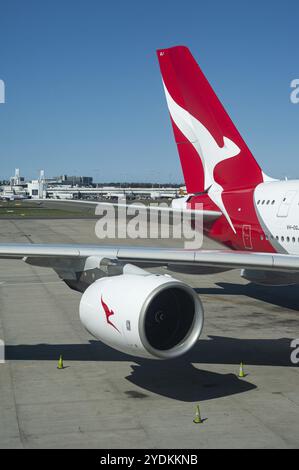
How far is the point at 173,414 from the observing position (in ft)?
33.2

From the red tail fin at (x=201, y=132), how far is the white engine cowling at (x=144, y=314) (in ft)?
36.1

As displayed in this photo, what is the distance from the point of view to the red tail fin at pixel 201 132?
21.2 meters

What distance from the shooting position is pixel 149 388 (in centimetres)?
1149

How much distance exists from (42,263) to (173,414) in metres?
4.19

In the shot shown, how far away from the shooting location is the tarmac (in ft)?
30.2

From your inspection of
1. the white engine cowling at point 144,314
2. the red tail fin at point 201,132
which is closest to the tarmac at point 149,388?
the white engine cowling at point 144,314

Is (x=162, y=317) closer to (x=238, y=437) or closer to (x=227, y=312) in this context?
(x=238, y=437)

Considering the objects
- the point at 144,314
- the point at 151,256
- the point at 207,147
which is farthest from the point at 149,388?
the point at 207,147

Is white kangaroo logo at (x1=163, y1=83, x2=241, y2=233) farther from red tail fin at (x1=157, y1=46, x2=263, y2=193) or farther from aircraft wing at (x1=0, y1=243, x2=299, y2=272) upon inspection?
aircraft wing at (x1=0, y1=243, x2=299, y2=272)

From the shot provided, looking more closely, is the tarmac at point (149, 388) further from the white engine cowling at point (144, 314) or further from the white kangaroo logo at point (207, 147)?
the white kangaroo logo at point (207, 147)

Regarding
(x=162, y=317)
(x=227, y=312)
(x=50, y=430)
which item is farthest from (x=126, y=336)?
(x=227, y=312)
